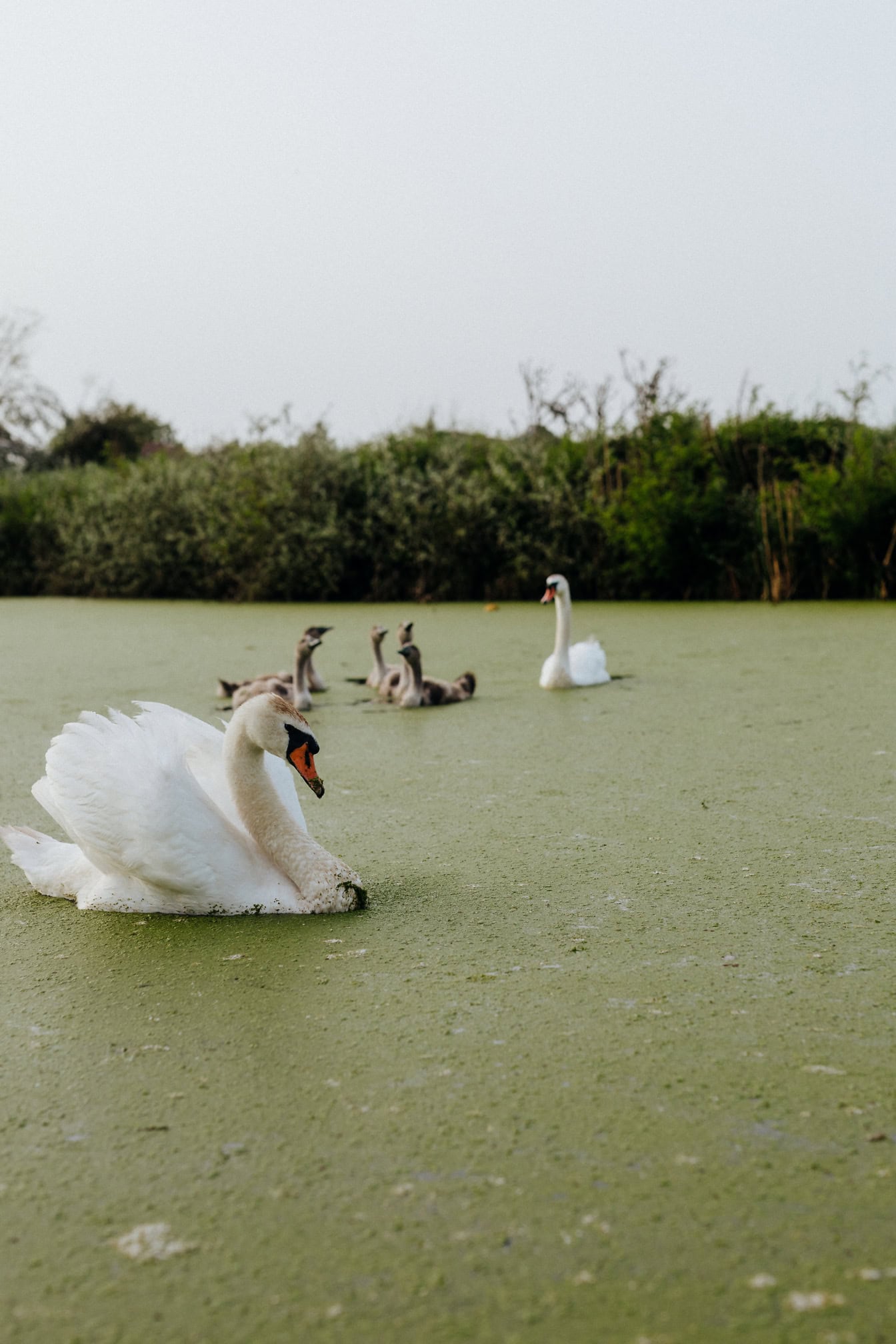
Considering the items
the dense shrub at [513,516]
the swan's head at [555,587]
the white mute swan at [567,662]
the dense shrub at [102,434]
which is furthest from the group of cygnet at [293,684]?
the dense shrub at [102,434]

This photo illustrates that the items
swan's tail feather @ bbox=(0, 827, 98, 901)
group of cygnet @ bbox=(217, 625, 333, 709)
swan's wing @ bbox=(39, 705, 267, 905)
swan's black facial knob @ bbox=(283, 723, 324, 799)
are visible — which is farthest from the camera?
group of cygnet @ bbox=(217, 625, 333, 709)

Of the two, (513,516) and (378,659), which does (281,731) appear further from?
(513,516)

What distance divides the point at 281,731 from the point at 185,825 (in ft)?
0.98

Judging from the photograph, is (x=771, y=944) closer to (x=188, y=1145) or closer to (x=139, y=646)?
(x=188, y=1145)

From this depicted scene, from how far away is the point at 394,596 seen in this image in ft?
45.1

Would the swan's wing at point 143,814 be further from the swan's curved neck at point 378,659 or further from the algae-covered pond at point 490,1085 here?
the swan's curved neck at point 378,659

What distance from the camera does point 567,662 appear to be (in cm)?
675

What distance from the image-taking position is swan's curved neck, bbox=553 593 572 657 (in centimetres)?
675

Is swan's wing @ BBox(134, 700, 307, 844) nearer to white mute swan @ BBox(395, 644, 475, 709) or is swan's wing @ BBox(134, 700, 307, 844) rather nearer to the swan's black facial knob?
the swan's black facial knob

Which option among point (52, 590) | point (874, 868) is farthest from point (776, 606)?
point (52, 590)

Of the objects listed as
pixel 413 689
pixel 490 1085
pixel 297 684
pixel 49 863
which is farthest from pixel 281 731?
pixel 297 684

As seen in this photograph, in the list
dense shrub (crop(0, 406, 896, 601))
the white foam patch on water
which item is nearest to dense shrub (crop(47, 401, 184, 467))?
dense shrub (crop(0, 406, 896, 601))

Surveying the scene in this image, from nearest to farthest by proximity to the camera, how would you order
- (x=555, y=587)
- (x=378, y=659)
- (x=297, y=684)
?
(x=297, y=684) < (x=378, y=659) < (x=555, y=587)

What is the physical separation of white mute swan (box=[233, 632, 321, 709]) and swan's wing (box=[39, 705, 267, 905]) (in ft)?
10.7
